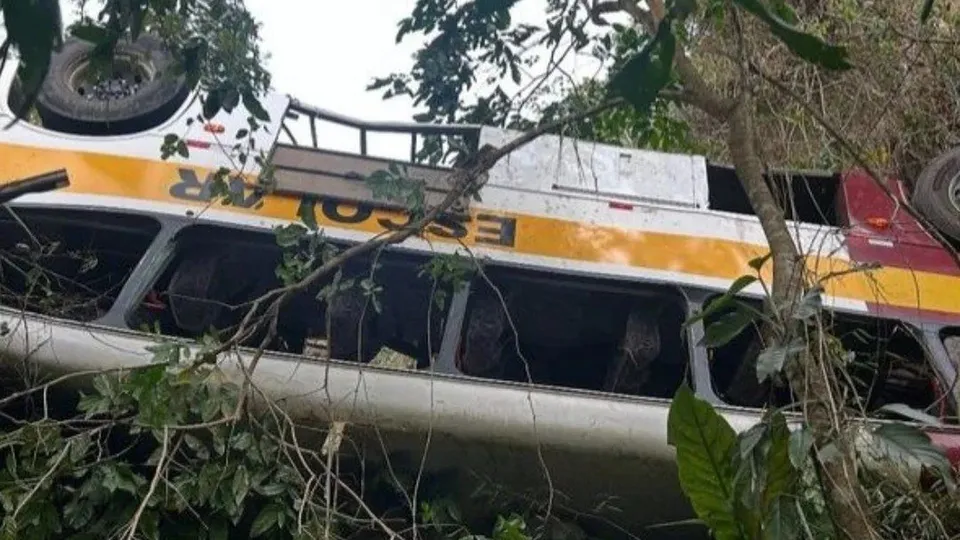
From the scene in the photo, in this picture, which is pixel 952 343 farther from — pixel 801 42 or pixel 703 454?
pixel 801 42

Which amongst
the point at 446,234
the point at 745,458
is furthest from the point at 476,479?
the point at 745,458

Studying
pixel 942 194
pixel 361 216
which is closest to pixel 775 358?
pixel 361 216

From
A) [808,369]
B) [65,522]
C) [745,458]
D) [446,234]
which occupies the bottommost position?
[65,522]

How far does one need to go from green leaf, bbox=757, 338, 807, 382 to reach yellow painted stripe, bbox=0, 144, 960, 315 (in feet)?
6.88

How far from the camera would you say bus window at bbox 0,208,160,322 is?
4445 millimetres

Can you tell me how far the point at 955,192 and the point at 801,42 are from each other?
3871 millimetres

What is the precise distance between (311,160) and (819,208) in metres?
2.11

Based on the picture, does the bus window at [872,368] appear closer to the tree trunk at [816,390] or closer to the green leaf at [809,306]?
the tree trunk at [816,390]

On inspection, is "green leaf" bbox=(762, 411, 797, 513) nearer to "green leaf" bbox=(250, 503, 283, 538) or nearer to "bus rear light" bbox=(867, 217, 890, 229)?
"green leaf" bbox=(250, 503, 283, 538)

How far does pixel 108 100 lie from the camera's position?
16.2 ft

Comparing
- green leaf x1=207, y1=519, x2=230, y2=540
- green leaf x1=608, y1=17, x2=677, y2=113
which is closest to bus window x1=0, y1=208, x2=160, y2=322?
green leaf x1=207, y1=519, x2=230, y2=540

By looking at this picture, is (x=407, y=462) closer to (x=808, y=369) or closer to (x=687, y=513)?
(x=687, y=513)

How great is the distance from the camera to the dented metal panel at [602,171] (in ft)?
16.0

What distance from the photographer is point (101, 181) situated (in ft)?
15.3
